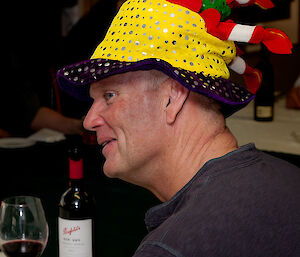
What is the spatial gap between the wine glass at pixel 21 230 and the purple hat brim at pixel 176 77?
0.30 m

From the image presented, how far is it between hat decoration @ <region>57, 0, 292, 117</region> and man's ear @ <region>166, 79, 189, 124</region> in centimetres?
3

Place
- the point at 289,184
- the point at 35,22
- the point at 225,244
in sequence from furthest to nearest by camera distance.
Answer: the point at 35,22 → the point at 289,184 → the point at 225,244

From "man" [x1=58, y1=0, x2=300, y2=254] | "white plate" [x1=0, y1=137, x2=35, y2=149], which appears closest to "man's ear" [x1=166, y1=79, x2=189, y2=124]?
"man" [x1=58, y1=0, x2=300, y2=254]

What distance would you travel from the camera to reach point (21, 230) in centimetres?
101

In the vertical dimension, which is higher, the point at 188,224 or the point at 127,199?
the point at 188,224

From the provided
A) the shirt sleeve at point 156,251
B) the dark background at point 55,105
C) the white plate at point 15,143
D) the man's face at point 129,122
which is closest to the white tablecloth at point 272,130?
the dark background at point 55,105

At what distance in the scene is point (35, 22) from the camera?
11.9 ft

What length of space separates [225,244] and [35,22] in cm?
327

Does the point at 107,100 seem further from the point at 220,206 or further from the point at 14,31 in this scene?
the point at 14,31

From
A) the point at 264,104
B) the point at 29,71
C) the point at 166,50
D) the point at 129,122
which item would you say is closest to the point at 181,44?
the point at 166,50

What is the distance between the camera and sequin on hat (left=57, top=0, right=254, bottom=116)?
0.86 m

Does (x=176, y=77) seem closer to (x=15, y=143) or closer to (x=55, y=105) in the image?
(x=15, y=143)

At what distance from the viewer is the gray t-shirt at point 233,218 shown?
670mm

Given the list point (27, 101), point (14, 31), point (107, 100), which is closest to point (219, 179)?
point (107, 100)
